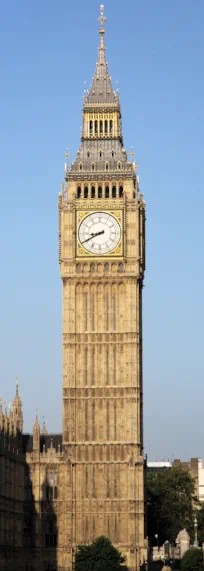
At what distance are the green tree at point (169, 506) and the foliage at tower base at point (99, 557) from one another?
34.6 metres

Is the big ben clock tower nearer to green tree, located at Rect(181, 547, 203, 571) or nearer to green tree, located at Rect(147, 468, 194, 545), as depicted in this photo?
green tree, located at Rect(181, 547, 203, 571)

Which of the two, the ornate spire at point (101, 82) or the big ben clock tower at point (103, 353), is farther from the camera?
the ornate spire at point (101, 82)

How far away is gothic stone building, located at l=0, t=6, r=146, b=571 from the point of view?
13262 cm

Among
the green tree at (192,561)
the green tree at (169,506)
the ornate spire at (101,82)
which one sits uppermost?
the ornate spire at (101,82)

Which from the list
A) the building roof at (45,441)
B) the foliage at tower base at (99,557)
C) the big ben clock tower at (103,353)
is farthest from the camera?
the building roof at (45,441)

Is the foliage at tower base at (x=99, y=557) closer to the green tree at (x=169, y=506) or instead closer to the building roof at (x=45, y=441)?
the building roof at (x=45, y=441)

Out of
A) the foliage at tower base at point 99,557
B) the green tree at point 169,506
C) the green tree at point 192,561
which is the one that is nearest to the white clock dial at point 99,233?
the foliage at tower base at point 99,557

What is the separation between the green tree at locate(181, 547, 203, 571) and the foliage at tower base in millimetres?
5564

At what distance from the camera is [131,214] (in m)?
136

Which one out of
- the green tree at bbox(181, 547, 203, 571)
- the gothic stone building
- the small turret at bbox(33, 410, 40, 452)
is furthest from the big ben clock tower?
the green tree at bbox(181, 547, 203, 571)

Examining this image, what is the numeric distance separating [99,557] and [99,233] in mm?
30336

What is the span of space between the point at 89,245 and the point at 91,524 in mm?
24677

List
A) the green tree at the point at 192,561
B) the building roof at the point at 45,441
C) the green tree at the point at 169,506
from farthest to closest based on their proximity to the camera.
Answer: the green tree at the point at 169,506, the building roof at the point at 45,441, the green tree at the point at 192,561

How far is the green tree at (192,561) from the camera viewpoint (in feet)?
389
